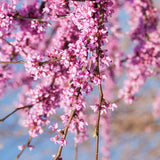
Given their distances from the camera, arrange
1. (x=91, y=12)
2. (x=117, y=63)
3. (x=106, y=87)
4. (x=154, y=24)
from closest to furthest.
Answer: (x=91, y=12) → (x=154, y=24) → (x=117, y=63) → (x=106, y=87)

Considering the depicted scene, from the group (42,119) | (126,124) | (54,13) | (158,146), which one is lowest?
(42,119)

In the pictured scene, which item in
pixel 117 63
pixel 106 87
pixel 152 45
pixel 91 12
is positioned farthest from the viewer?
pixel 106 87

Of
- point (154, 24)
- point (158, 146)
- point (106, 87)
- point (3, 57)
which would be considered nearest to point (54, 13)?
point (3, 57)

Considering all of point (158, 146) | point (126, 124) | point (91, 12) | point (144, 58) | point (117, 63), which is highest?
point (126, 124)

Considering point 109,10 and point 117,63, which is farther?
point 117,63

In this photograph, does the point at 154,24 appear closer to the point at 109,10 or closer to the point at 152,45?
the point at 152,45

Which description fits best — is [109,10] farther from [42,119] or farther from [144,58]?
[144,58]

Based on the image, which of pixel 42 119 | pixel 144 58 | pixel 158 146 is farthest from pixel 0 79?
pixel 158 146

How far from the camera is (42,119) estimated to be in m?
3.07

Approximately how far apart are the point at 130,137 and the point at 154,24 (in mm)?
9538

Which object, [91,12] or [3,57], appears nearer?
[91,12]

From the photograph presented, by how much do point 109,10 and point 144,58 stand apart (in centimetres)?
204

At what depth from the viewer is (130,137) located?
1270 cm

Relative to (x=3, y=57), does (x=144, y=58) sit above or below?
above
